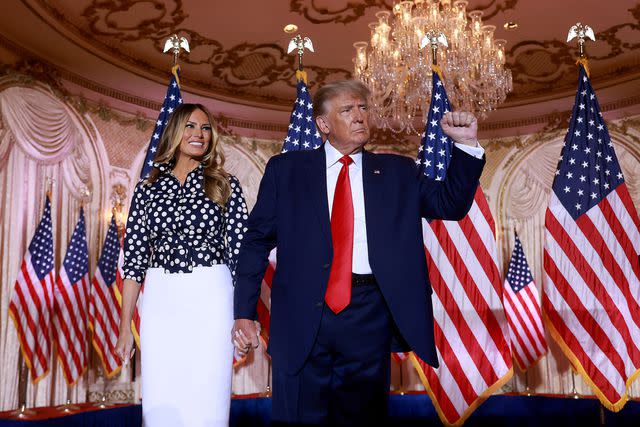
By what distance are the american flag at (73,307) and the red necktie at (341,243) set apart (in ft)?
16.9

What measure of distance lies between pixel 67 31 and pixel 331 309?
222 inches

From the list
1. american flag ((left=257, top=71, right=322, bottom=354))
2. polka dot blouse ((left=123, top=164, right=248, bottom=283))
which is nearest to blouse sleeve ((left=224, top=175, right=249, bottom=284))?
polka dot blouse ((left=123, top=164, right=248, bottom=283))

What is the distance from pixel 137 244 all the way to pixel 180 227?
249 mm

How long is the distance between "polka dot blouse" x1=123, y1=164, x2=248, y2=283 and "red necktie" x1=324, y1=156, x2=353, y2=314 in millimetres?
679

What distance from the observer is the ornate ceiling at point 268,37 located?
665 cm

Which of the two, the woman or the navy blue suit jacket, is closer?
the navy blue suit jacket

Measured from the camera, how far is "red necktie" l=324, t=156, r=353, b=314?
2131mm

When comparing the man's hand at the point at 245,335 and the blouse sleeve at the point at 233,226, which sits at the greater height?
the blouse sleeve at the point at 233,226

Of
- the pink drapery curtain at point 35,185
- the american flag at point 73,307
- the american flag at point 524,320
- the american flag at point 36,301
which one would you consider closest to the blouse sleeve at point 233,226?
the american flag at point 36,301

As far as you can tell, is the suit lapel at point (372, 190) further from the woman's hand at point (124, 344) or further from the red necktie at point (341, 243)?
the woman's hand at point (124, 344)

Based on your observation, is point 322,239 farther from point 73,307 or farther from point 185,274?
point 73,307

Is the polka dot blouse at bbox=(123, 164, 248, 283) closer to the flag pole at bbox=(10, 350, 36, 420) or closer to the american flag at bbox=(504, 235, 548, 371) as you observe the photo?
the flag pole at bbox=(10, 350, 36, 420)

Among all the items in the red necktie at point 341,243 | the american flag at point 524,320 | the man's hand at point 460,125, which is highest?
the man's hand at point 460,125

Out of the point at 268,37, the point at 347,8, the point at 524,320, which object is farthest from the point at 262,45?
the point at 524,320
